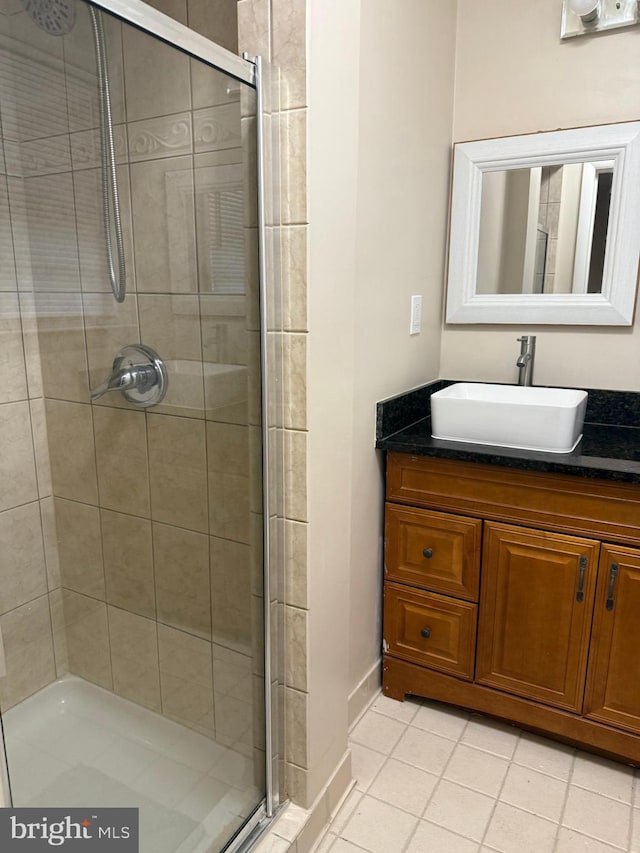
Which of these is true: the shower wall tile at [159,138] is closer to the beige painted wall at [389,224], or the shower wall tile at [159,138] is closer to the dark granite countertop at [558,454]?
the beige painted wall at [389,224]

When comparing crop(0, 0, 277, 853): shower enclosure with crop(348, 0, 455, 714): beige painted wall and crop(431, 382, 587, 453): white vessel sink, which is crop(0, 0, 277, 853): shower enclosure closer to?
crop(348, 0, 455, 714): beige painted wall

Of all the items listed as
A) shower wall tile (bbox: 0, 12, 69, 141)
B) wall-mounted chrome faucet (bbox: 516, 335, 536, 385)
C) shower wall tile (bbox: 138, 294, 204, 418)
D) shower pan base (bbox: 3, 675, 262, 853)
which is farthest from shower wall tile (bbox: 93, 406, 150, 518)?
wall-mounted chrome faucet (bbox: 516, 335, 536, 385)

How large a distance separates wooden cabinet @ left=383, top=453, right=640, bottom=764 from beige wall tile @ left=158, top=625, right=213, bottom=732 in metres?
0.71

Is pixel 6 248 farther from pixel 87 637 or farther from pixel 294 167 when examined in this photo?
pixel 87 637

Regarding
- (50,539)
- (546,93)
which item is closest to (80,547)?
(50,539)

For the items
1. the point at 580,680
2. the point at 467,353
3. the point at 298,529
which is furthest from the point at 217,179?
the point at 580,680

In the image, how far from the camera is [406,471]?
181cm

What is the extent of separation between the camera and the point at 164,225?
1175mm

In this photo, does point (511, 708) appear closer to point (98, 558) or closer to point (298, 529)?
point (298, 529)

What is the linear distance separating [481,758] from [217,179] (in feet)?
5.46

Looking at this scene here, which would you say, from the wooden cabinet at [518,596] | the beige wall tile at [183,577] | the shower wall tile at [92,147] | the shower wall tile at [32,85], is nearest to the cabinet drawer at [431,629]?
the wooden cabinet at [518,596]

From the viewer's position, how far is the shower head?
1.00m

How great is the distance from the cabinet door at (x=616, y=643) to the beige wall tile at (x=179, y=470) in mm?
1048

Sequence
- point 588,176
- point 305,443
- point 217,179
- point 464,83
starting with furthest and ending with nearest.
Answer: point 464,83, point 588,176, point 305,443, point 217,179
